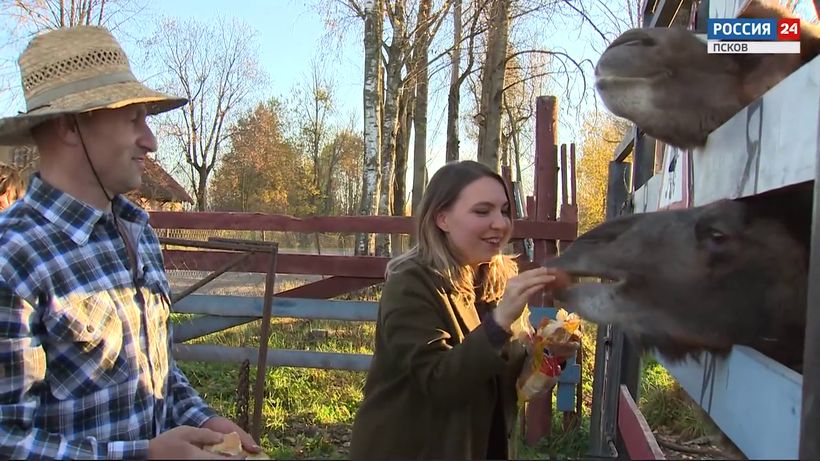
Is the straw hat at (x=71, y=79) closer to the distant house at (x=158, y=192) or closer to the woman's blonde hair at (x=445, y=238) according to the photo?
the woman's blonde hair at (x=445, y=238)

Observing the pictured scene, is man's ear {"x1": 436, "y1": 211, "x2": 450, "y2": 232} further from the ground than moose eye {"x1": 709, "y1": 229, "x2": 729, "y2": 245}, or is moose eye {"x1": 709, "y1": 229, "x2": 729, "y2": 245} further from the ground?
A: man's ear {"x1": 436, "y1": 211, "x2": 450, "y2": 232}

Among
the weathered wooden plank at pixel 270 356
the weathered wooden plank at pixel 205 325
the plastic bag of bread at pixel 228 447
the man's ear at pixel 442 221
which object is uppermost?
the man's ear at pixel 442 221

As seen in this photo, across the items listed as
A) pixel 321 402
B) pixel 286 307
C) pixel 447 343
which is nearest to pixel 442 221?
pixel 447 343

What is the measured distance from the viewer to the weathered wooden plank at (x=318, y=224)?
517 centimetres

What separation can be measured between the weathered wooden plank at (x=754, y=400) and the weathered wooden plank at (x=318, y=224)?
3.27 meters

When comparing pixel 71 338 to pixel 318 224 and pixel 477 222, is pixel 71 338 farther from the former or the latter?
pixel 318 224

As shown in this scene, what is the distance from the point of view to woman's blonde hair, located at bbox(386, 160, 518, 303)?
2.26 m

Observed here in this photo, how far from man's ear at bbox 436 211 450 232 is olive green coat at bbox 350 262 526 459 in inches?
7.1

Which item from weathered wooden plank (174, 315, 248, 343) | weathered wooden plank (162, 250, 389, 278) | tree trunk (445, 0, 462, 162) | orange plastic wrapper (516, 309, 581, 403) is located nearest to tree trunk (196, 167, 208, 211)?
tree trunk (445, 0, 462, 162)

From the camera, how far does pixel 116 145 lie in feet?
5.67

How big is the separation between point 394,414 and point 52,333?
3.47 ft

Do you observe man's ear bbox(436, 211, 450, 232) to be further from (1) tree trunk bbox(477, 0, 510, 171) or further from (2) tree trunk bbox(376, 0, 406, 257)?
(2) tree trunk bbox(376, 0, 406, 257)

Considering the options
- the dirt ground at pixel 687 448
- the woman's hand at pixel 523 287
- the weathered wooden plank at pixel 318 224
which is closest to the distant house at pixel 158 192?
the weathered wooden plank at pixel 318 224

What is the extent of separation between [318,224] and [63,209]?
3.90 metres
